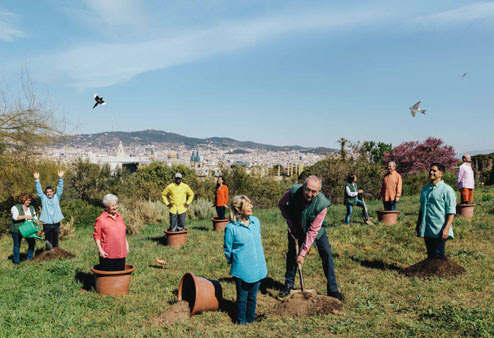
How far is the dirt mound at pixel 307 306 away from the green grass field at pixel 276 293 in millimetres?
145

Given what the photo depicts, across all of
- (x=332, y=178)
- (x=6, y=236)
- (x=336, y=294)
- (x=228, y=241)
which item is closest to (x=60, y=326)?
(x=228, y=241)

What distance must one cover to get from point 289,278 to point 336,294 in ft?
2.50

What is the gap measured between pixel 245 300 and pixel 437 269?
11.7 feet

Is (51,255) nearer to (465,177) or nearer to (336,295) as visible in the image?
(336,295)

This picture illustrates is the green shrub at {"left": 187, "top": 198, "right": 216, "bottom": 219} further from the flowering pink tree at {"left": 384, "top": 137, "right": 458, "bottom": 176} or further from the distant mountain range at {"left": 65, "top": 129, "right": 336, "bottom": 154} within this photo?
the distant mountain range at {"left": 65, "top": 129, "right": 336, "bottom": 154}

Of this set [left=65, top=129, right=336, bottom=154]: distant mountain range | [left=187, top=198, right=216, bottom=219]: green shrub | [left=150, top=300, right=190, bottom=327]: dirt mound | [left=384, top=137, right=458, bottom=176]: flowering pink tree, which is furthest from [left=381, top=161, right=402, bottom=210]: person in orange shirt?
[left=65, top=129, right=336, bottom=154]: distant mountain range

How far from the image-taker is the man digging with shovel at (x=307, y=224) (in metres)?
5.22

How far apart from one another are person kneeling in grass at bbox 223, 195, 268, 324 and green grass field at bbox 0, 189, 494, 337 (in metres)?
0.49

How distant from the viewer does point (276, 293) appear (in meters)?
6.20

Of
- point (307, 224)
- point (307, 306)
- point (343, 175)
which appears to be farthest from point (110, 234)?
point (343, 175)

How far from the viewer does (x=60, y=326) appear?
4871 millimetres

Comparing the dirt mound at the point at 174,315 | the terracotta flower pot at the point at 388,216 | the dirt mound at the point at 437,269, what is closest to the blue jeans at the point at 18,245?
the dirt mound at the point at 174,315

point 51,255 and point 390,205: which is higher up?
point 390,205

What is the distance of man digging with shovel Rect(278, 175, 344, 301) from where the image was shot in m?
5.22
